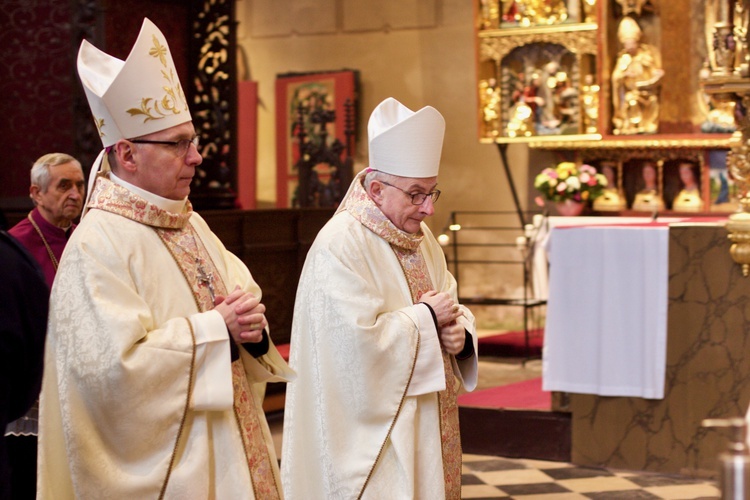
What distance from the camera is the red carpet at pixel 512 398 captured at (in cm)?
648

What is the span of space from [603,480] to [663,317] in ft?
2.88

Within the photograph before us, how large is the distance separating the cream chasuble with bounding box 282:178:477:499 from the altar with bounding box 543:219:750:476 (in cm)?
240

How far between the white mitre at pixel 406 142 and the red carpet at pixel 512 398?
9.82ft

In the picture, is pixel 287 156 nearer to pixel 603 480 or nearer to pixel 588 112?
pixel 588 112

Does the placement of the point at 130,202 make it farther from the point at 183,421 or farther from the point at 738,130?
the point at 738,130

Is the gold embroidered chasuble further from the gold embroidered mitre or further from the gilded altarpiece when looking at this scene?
the gilded altarpiece

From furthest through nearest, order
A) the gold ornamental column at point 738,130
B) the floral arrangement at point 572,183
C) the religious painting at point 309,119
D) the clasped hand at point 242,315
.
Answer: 1. the religious painting at point 309,119
2. the floral arrangement at point 572,183
3. the gold ornamental column at point 738,130
4. the clasped hand at point 242,315

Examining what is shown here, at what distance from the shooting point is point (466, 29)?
38.4ft

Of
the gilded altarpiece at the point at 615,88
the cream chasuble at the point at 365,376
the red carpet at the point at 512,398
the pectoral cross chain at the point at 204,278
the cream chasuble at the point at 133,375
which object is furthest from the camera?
the gilded altarpiece at the point at 615,88

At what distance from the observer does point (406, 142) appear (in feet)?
11.6

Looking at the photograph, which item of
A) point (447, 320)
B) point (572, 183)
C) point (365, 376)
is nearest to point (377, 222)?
point (447, 320)

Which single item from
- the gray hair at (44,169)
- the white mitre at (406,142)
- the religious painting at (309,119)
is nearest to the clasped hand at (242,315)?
the white mitre at (406,142)

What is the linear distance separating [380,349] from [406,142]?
Result: 0.65 m

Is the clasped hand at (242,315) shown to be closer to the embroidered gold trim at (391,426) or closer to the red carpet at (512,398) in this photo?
the embroidered gold trim at (391,426)
